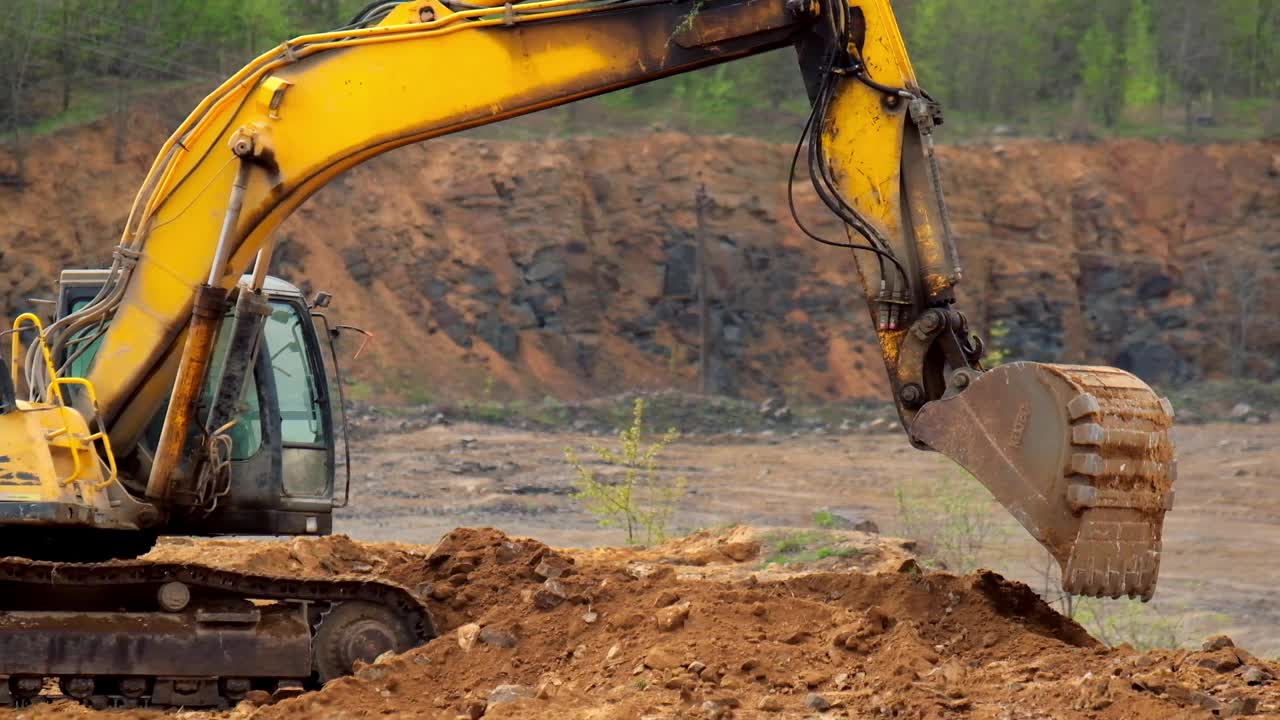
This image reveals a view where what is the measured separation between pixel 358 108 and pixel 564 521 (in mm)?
12807

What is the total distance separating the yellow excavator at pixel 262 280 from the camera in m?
7.23

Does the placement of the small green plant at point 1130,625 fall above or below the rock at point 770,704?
below

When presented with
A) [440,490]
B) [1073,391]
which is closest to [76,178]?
[440,490]

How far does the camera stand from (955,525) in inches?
593

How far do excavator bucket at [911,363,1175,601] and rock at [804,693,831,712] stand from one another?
3.81ft

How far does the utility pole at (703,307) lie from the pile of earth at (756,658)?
27.2 metres

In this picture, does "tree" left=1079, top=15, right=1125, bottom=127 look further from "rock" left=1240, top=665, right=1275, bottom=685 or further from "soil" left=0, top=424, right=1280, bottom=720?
"rock" left=1240, top=665, right=1275, bottom=685

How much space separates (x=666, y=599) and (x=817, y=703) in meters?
1.54

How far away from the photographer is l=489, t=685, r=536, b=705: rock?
657 cm

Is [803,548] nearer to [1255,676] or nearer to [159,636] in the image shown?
[1255,676]

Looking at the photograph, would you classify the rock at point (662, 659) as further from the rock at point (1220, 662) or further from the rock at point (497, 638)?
the rock at point (1220, 662)

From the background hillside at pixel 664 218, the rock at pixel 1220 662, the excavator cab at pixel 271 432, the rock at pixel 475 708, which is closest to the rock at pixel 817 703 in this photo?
the rock at pixel 475 708

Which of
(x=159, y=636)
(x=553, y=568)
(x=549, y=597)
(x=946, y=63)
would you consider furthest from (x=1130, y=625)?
(x=946, y=63)

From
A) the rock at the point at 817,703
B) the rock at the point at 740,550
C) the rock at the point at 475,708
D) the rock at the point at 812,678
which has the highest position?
the rock at the point at 817,703
